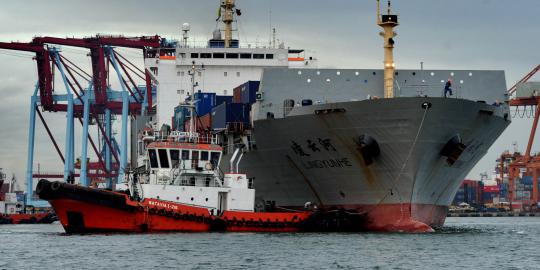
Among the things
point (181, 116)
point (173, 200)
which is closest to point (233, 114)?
point (181, 116)

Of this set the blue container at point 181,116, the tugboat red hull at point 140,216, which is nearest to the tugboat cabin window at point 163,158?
the tugboat red hull at point 140,216

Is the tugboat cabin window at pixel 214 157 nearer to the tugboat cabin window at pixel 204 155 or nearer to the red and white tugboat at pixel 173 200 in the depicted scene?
the red and white tugboat at pixel 173 200

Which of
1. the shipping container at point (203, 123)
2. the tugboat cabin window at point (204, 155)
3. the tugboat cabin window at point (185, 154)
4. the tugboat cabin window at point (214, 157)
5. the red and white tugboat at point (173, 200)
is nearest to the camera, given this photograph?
the red and white tugboat at point (173, 200)

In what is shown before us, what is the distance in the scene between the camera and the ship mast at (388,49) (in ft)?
162

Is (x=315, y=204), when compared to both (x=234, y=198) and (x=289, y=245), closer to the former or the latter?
(x=234, y=198)

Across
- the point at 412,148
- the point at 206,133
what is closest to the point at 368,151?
the point at 412,148

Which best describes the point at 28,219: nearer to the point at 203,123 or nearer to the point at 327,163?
the point at 203,123

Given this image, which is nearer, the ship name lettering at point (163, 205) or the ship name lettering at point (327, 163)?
the ship name lettering at point (163, 205)

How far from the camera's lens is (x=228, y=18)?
7238 centimetres

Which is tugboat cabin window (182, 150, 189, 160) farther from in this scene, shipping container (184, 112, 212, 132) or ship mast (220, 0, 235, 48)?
ship mast (220, 0, 235, 48)

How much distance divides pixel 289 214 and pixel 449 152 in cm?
756

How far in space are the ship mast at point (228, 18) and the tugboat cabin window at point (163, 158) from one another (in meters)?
23.7

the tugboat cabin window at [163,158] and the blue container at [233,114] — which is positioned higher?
the blue container at [233,114]

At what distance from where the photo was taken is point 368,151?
46.2 m
